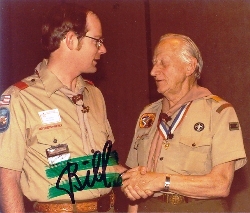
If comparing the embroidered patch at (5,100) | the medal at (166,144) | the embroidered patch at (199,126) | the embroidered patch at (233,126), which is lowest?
the medal at (166,144)

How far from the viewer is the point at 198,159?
2.66 m

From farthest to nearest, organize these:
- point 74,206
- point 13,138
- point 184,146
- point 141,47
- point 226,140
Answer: point 141,47
point 184,146
point 226,140
point 74,206
point 13,138

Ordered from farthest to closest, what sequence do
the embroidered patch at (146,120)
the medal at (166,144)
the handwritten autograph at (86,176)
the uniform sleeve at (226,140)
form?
the embroidered patch at (146,120), the medal at (166,144), the uniform sleeve at (226,140), the handwritten autograph at (86,176)

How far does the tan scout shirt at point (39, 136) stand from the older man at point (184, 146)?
317 millimetres

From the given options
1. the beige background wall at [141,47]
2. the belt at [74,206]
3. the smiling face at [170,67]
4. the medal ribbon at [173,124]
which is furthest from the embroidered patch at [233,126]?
the beige background wall at [141,47]

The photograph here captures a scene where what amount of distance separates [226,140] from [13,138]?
3.96 ft

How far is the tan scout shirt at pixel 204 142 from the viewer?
101 inches

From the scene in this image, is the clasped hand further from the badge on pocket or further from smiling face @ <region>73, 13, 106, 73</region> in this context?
smiling face @ <region>73, 13, 106, 73</region>

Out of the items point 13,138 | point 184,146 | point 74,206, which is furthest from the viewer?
point 184,146

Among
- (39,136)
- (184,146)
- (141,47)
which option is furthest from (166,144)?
(141,47)

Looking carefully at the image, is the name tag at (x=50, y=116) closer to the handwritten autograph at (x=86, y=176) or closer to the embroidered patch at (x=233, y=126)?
the handwritten autograph at (x=86, y=176)

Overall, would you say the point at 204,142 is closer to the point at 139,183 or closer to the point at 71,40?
the point at 139,183

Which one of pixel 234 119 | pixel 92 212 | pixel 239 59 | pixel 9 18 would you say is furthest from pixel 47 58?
pixel 9 18

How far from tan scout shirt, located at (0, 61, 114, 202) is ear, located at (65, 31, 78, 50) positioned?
0.67 feet
